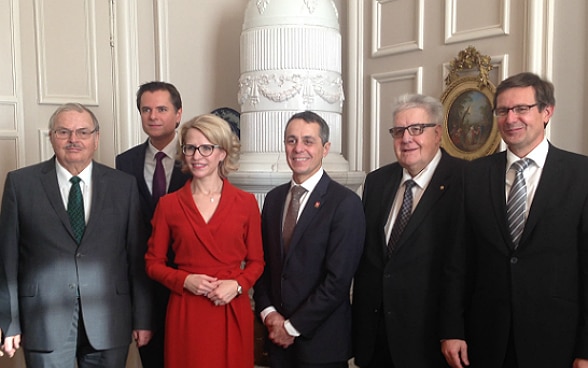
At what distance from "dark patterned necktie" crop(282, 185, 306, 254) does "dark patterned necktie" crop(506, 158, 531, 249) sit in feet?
2.40

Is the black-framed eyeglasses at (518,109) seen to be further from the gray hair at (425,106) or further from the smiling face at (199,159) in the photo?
the smiling face at (199,159)

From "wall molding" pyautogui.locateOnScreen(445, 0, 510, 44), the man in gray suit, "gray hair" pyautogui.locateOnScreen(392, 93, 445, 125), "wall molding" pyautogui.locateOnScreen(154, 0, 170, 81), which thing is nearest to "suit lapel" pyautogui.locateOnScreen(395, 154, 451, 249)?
"gray hair" pyautogui.locateOnScreen(392, 93, 445, 125)

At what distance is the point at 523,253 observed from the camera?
1.73 metres

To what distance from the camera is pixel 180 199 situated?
2062 mm

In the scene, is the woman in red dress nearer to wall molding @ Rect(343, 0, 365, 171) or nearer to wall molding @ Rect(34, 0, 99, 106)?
wall molding @ Rect(34, 0, 99, 106)

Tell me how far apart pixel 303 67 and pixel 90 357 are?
7.00 feet

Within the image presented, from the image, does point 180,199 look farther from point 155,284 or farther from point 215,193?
point 155,284

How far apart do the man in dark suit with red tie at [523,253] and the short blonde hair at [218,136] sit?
0.87m

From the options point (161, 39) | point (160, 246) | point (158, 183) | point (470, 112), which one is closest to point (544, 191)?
point (160, 246)

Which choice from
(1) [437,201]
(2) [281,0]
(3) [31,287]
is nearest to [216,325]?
(3) [31,287]

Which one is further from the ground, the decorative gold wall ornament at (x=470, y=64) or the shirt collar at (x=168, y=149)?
the decorative gold wall ornament at (x=470, y=64)

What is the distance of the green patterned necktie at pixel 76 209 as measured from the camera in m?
2.04

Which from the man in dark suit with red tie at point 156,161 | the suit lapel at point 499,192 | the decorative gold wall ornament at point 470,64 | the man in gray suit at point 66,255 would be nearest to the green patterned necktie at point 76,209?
the man in gray suit at point 66,255

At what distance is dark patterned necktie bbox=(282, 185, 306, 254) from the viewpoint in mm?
2064
